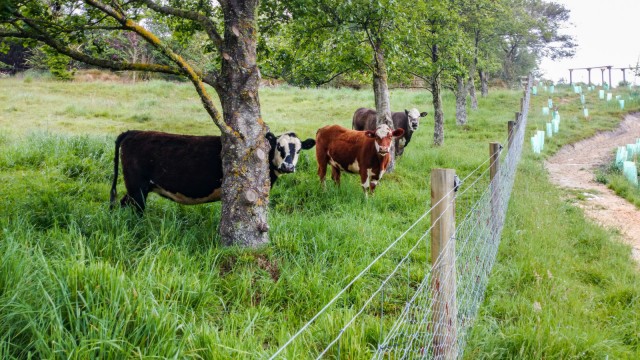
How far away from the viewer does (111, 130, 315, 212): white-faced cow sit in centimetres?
544

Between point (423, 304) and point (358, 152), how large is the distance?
204 inches

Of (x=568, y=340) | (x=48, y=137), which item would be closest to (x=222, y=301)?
(x=568, y=340)

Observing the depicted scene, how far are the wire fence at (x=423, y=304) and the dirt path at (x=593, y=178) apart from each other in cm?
305

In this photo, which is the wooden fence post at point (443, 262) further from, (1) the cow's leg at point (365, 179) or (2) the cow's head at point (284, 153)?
(1) the cow's leg at point (365, 179)

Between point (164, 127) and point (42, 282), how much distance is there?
37.6 feet

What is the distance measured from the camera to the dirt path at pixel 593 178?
7.22m

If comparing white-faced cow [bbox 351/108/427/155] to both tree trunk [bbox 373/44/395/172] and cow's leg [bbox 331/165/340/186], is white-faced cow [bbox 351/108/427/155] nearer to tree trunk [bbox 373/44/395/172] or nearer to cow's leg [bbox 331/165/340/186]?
tree trunk [bbox 373/44/395/172]

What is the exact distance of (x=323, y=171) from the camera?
8.58 metres

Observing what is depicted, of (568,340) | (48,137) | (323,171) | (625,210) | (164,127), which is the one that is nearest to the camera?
(568,340)

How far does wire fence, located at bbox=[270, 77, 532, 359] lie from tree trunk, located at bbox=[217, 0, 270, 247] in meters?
1.32

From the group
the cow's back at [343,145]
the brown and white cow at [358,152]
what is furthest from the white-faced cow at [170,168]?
the cow's back at [343,145]

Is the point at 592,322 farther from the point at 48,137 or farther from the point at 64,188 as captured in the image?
the point at 48,137

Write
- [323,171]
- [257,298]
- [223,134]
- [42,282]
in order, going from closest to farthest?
[42,282]
[257,298]
[223,134]
[323,171]

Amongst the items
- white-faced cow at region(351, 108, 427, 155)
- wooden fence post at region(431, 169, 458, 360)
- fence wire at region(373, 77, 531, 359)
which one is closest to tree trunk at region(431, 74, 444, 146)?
white-faced cow at region(351, 108, 427, 155)
